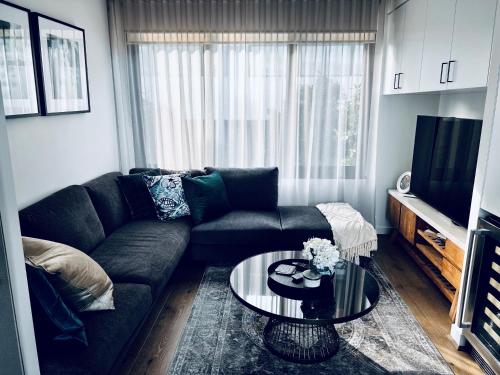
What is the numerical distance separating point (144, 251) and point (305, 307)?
1260mm

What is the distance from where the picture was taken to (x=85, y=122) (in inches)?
133

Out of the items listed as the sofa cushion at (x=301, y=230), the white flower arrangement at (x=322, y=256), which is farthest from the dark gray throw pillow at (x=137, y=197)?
the white flower arrangement at (x=322, y=256)

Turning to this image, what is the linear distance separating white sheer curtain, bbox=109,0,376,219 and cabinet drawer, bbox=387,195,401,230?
0.22 m

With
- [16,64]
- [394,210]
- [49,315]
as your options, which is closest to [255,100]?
[394,210]

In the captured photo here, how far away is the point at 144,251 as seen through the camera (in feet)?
8.92

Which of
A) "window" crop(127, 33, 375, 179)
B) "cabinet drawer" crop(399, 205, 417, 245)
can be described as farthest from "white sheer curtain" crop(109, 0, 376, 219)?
"cabinet drawer" crop(399, 205, 417, 245)

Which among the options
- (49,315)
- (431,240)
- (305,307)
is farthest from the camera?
(431,240)

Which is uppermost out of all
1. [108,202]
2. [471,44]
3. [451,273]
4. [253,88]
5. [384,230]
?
[471,44]

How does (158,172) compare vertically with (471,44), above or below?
below

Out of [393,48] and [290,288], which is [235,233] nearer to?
[290,288]

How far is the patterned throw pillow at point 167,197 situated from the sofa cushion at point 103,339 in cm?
121

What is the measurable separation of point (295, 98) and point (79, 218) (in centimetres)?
243

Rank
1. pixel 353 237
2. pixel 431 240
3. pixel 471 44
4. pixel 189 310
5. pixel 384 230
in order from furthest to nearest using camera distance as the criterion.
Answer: pixel 384 230, pixel 353 237, pixel 431 240, pixel 189 310, pixel 471 44

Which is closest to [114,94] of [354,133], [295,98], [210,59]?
[210,59]
